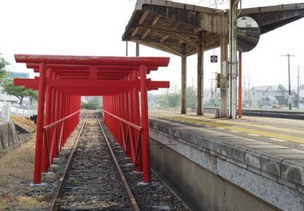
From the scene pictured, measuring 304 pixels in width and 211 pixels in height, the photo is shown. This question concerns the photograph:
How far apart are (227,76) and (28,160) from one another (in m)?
8.20

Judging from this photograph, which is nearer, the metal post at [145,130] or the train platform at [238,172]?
the train platform at [238,172]

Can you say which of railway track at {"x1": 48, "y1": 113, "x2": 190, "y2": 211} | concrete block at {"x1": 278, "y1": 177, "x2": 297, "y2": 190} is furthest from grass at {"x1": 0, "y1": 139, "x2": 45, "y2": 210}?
concrete block at {"x1": 278, "y1": 177, "x2": 297, "y2": 190}

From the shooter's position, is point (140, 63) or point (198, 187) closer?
point (198, 187)

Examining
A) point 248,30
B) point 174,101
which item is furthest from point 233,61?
point 174,101

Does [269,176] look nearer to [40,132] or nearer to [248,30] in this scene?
[40,132]

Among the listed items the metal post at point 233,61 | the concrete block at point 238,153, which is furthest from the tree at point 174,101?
the concrete block at point 238,153

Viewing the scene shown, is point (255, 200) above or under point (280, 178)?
under

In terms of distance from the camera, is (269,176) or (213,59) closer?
(269,176)

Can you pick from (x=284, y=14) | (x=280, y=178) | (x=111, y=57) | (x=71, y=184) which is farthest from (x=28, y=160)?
(x=284, y=14)

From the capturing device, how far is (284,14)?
18.5m

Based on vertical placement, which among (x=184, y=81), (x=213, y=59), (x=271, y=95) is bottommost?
(x=184, y=81)

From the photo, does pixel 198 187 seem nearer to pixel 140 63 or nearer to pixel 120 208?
pixel 120 208

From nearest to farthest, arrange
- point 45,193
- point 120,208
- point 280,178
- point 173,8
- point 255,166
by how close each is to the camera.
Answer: point 280,178
point 255,166
point 120,208
point 45,193
point 173,8

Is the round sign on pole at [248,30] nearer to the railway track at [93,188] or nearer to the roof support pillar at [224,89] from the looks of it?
the roof support pillar at [224,89]
